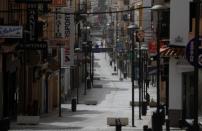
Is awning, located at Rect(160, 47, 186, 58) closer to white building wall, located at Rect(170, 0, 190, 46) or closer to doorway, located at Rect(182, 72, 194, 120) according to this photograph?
doorway, located at Rect(182, 72, 194, 120)

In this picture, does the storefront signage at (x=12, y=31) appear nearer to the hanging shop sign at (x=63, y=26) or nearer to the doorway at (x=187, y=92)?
the doorway at (x=187, y=92)

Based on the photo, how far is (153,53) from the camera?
45.1 meters

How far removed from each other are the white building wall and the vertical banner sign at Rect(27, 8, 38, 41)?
28.4 ft

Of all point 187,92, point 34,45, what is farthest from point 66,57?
point 34,45

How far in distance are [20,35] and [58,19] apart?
22.7m

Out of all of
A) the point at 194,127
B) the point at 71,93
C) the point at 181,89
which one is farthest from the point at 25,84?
the point at 71,93

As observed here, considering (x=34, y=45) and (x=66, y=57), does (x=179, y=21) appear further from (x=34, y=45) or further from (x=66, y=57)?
(x=66, y=57)

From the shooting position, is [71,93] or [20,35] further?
[71,93]

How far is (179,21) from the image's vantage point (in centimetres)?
3459

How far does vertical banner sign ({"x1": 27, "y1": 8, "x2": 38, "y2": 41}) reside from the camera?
41375mm

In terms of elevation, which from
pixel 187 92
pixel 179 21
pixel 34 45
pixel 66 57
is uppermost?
pixel 179 21

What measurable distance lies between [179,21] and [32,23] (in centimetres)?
1086

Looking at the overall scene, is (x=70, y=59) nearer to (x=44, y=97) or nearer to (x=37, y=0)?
(x=44, y=97)

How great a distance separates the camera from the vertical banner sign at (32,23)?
41375mm
